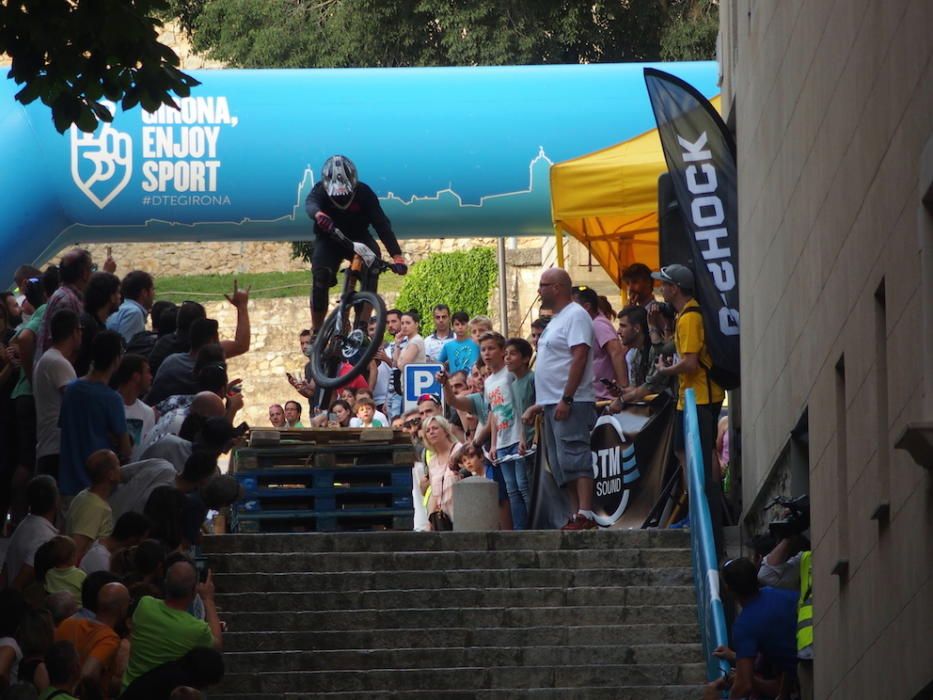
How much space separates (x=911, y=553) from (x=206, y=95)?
12.8m

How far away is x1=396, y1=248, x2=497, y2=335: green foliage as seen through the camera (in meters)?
39.4

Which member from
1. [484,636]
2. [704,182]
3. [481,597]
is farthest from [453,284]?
[484,636]

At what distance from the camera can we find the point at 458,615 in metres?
12.4

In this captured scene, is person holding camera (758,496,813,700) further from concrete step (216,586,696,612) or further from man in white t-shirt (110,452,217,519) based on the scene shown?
man in white t-shirt (110,452,217,519)

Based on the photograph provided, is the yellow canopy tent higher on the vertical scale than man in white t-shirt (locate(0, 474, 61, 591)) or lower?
higher

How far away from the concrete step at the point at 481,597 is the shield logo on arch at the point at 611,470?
1796mm

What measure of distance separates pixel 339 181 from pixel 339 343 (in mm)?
1224

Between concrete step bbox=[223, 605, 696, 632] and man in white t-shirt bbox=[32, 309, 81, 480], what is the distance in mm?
1614

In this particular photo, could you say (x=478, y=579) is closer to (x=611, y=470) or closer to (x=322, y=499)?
(x=322, y=499)

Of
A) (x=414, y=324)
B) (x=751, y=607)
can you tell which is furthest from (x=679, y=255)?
(x=751, y=607)

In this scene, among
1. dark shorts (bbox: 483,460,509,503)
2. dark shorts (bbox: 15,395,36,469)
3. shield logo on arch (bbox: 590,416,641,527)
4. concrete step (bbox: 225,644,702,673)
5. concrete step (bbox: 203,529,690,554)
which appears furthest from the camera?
dark shorts (bbox: 483,460,509,503)

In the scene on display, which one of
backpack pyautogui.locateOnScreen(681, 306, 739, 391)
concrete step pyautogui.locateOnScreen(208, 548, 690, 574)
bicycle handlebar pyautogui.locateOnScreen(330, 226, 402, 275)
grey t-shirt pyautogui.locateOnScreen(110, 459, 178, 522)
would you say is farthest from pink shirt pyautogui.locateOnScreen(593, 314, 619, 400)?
grey t-shirt pyautogui.locateOnScreen(110, 459, 178, 522)

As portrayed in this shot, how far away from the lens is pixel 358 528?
1416 cm

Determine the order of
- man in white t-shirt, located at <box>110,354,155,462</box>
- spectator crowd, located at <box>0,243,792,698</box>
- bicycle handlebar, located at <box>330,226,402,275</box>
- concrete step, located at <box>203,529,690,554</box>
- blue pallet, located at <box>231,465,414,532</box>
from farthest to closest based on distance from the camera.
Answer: bicycle handlebar, located at <box>330,226,402,275</box>
blue pallet, located at <box>231,465,414,532</box>
concrete step, located at <box>203,529,690,554</box>
man in white t-shirt, located at <box>110,354,155,462</box>
spectator crowd, located at <box>0,243,792,698</box>
